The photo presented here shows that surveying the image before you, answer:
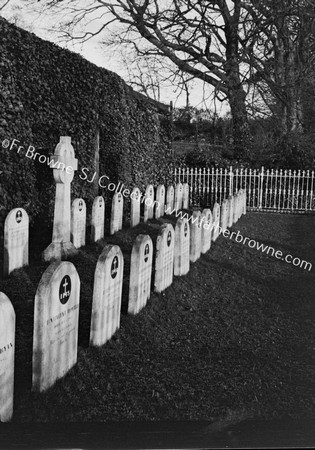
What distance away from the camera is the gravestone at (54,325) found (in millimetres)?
3152

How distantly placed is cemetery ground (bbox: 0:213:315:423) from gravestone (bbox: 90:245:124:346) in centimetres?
11

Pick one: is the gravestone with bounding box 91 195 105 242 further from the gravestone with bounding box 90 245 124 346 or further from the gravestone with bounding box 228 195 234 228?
the gravestone with bounding box 90 245 124 346

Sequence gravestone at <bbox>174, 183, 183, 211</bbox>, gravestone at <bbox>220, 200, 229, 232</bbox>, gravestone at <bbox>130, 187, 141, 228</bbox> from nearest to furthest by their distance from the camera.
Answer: gravestone at <bbox>130, 187, 141, 228</bbox> < gravestone at <bbox>220, 200, 229, 232</bbox> < gravestone at <bbox>174, 183, 183, 211</bbox>

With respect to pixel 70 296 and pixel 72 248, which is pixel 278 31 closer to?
pixel 72 248

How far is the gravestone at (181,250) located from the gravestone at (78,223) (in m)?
1.84

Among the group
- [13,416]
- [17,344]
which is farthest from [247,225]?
[13,416]

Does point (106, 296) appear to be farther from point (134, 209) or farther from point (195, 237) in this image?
point (134, 209)

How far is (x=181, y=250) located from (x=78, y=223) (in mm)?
2025

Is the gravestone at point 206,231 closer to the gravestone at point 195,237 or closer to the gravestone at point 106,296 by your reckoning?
the gravestone at point 195,237

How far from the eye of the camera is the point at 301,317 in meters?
5.20

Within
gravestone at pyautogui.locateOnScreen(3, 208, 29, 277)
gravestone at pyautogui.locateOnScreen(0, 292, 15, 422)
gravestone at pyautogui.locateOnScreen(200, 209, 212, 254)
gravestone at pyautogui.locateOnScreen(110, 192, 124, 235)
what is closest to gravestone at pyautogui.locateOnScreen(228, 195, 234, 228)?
gravestone at pyautogui.locateOnScreen(200, 209, 212, 254)

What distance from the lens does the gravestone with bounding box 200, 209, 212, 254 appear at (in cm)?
798

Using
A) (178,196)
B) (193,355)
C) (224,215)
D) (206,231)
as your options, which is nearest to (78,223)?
(206,231)

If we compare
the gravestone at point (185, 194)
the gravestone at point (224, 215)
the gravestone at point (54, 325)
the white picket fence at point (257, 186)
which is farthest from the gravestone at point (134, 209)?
the gravestone at point (54, 325)
